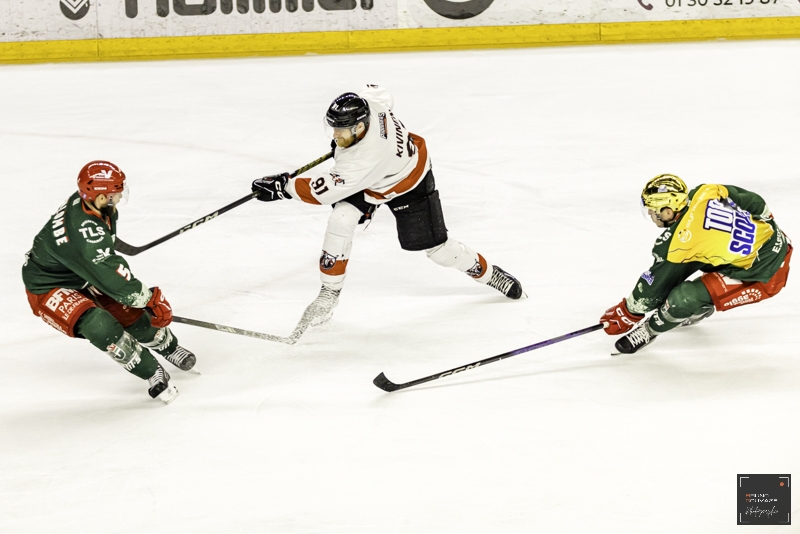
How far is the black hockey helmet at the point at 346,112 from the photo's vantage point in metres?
3.56

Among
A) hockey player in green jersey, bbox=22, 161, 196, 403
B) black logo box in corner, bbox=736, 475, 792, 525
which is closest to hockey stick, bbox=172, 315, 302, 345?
hockey player in green jersey, bbox=22, 161, 196, 403

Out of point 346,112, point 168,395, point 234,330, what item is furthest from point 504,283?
point 168,395

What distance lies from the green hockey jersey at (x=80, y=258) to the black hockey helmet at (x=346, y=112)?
3.00 ft

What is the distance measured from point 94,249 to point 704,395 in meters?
2.10

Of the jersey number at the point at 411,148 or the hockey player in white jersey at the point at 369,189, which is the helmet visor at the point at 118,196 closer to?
the hockey player in white jersey at the point at 369,189

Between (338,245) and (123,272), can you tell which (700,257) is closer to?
(338,245)

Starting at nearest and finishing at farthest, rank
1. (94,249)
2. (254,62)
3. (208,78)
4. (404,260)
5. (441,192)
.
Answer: (94,249)
(404,260)
(441,192)
(208,78)
(254,62)

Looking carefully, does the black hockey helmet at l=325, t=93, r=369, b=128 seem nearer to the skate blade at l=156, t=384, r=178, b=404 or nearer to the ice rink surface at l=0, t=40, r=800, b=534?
the ice rink surface at l=0, t=40, r=800, b=534

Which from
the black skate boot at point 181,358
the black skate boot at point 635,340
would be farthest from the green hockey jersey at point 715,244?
the black skate boot at point 181,358

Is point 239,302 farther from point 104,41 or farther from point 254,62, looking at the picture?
point 104,41

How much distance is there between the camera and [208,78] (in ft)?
25.8

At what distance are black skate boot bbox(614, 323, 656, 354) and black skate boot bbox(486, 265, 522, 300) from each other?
2.33 ft

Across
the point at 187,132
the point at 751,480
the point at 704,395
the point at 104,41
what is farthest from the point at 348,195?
the point at 104,41

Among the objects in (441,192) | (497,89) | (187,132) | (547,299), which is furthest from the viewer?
(497,89)
